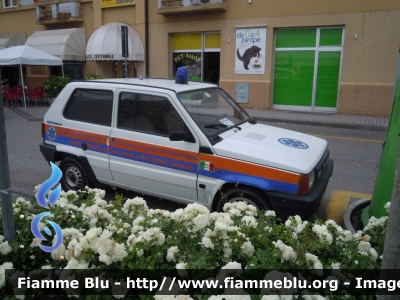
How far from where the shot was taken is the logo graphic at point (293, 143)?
4.61 meters

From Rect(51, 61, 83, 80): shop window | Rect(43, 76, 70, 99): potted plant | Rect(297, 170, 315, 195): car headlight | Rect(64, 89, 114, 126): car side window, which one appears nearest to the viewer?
Rect(297, 170, 315, 195): car headlight

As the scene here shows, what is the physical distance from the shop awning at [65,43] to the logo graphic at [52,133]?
15.6m

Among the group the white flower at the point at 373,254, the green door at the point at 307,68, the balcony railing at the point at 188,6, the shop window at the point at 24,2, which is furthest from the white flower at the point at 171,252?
the shop window at the point at 24,2

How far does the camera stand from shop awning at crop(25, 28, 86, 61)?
20.1 m

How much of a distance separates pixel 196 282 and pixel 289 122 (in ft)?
39.0

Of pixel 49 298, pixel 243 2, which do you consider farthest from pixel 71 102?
pixel 243 2

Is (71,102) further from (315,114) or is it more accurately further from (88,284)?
(315,114)

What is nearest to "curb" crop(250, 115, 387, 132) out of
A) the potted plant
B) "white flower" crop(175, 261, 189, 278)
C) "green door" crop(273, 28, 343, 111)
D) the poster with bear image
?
"green door" crop(273, 28, 343, 111)

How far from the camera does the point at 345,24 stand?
46.2 feet

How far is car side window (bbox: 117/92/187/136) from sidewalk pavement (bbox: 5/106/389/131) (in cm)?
922

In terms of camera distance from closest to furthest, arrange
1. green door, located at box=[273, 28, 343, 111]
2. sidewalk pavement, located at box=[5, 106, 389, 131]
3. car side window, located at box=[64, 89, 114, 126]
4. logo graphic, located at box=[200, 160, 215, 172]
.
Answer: logo graphic, located at box=[200, 160, 215, 172] < car side window, located at box=[64, 89, 114, 126] < sidewalk pavement, located at box=[5, 106, 389, 131] < green door, located at box=[273, 28, 343, 111]

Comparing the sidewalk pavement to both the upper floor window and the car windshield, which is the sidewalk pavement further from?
the upper floor window

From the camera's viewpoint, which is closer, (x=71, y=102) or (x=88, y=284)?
(x=88, y=284)

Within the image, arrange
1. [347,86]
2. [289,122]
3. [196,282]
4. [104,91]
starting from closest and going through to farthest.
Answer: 1. [196,282]
2. [104,91]
3. [289,122]
4. [347,86]
